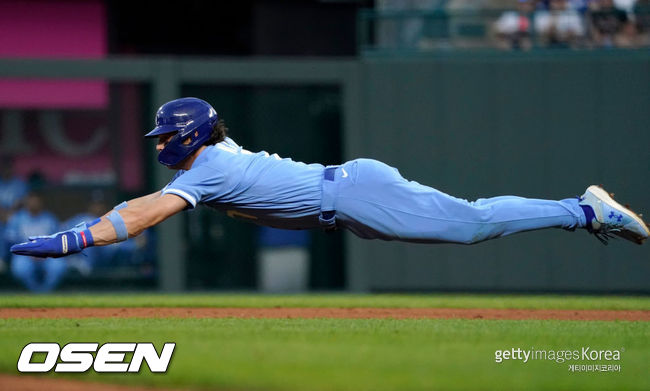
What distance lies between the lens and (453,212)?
6.36m

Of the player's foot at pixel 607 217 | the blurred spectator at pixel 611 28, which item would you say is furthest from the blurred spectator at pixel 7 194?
the player's foot at pixel 607 217

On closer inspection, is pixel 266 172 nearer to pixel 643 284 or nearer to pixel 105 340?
pixel 105 340

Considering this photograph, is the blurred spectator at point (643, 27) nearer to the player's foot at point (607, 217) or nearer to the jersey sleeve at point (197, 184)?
the player's foot at point (607, 217)

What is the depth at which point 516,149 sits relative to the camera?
12.0m

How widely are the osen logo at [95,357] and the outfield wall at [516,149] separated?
21.6 ft

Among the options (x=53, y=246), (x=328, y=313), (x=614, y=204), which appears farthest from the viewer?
(x=328, y=313)

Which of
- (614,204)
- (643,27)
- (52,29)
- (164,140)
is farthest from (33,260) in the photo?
(643,27)

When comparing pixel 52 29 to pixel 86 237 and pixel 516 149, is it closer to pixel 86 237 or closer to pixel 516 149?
pixel 516 149

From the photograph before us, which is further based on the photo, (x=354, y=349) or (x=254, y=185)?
(x=254, y=185)

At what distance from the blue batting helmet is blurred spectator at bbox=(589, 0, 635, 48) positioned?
7270 millimetres

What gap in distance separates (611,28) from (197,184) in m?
7.74

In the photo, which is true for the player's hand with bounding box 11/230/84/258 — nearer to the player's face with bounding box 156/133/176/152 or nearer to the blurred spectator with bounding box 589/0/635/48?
the player's face with bounding box 156/133/176/152

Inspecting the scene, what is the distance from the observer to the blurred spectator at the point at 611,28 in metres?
12.0

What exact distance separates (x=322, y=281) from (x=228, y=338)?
6.44 meters
